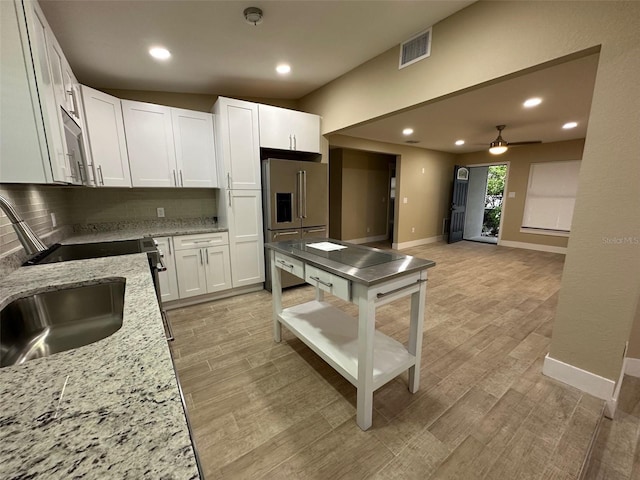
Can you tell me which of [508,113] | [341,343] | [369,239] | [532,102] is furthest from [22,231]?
[369,239]

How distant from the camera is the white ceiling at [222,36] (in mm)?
1859

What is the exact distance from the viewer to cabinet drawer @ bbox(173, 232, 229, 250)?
2966 mm

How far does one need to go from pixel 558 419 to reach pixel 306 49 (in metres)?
3.35

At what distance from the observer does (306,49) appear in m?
2.45

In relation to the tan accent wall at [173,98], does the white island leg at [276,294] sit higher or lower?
lower

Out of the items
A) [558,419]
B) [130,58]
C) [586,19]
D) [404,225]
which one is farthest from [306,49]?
[404,225]

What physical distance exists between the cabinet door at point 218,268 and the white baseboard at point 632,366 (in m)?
3.69

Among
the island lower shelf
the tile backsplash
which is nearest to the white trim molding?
the tile backsplash

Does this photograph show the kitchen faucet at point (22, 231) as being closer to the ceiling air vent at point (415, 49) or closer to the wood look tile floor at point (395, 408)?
the wood look tile floor at point (395, 408)

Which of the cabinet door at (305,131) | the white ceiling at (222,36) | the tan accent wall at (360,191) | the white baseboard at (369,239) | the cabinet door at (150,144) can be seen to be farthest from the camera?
the white baseboard at (369,239)

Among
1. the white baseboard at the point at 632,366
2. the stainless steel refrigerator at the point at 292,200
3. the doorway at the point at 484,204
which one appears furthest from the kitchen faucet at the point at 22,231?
the doorway at the point at 484,204

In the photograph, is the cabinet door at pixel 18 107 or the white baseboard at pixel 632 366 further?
the white baseboard at pixel 632 366

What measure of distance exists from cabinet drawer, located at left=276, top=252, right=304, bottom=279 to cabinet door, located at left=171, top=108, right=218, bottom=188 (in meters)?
1.69

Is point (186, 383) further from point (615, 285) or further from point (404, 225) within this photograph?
point (404, 225)
